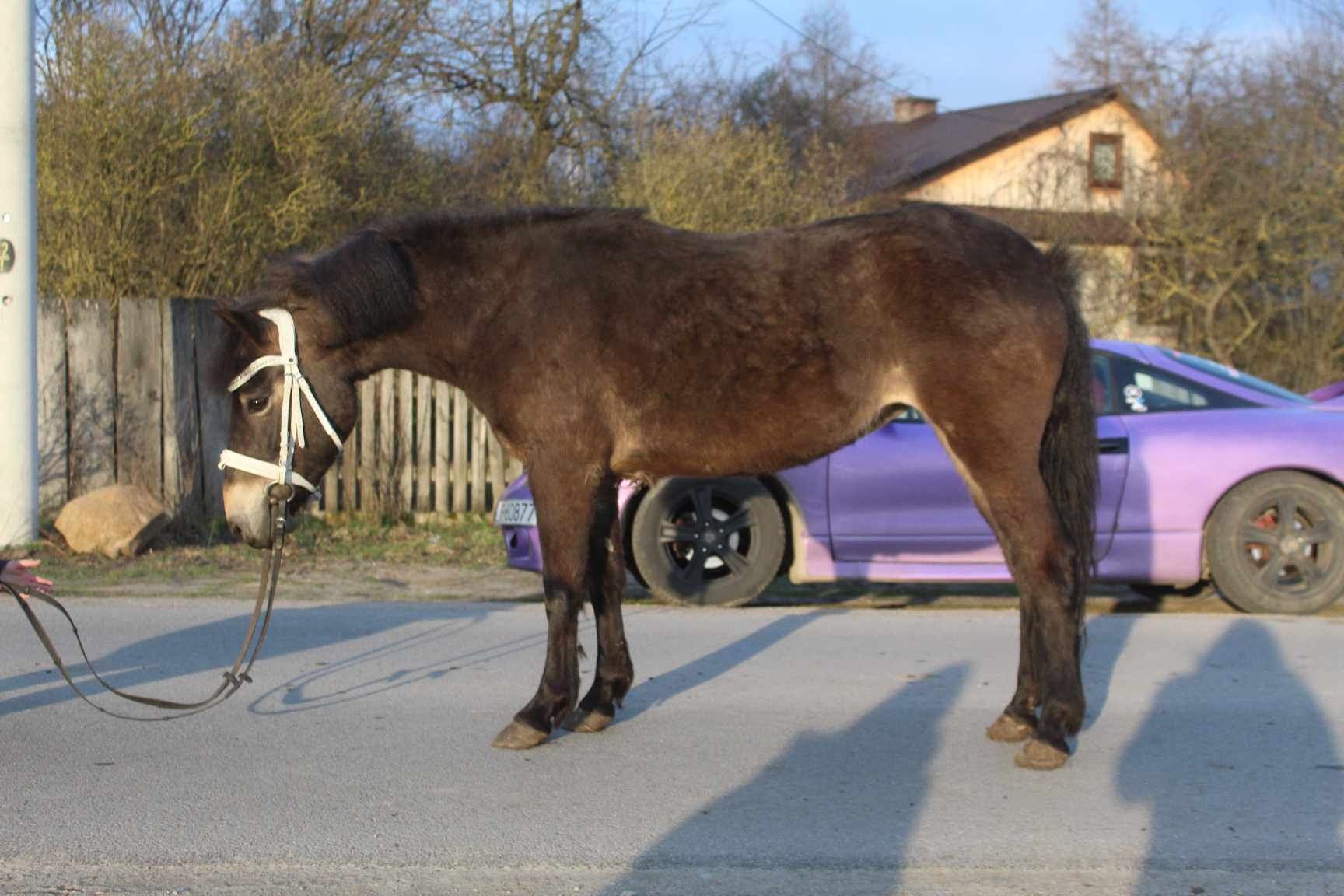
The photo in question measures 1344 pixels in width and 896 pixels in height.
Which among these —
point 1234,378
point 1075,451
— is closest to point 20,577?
point 1075,451

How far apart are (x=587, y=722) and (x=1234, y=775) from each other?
7.82 ft

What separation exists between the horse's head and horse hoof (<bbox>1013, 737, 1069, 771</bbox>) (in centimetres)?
286

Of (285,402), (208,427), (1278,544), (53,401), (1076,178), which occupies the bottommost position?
(1278,544)

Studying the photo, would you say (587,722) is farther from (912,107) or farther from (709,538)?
(912,107)

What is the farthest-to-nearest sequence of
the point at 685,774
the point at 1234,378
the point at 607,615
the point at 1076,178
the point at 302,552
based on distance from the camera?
1. the point at 1076,178
2. the point at 302,552
3. the point at 1234,378
4. the point at 607,615
5. the point at 685,774

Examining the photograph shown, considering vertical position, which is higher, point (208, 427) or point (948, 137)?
point (948, 137)

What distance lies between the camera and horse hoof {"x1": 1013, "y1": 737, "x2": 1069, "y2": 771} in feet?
17.0

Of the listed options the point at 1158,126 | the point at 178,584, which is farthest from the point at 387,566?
the point at 1158,126

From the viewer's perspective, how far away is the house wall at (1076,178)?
2330 cm

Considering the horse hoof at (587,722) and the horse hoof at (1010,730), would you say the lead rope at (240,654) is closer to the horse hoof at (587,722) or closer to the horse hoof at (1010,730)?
the horse hoof at (587,722)

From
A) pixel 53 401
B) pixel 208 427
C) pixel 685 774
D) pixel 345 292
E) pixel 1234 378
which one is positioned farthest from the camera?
pixel 208 427

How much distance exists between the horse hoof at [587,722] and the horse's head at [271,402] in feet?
4.46

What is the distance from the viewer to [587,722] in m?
5.70

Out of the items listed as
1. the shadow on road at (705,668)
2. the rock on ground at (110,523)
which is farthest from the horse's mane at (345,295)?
the rock on ground at (110,523)
